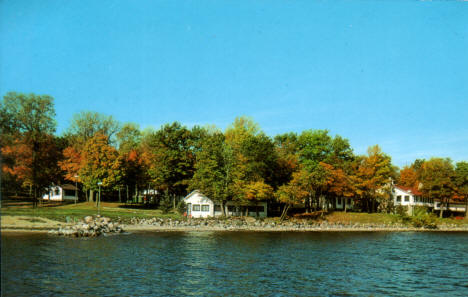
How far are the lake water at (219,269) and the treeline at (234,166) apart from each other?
70.6 ft

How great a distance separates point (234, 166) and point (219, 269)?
33.8 m

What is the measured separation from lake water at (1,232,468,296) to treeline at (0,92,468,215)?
70.6ft

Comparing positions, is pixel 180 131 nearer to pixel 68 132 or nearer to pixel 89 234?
pixel 68 132

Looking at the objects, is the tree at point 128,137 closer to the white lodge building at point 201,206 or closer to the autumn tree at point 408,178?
the white lodge building at point 201,206

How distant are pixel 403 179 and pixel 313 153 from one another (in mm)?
34163

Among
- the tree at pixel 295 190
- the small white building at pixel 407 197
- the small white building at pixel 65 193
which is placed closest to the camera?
the tree at pixel 295 190

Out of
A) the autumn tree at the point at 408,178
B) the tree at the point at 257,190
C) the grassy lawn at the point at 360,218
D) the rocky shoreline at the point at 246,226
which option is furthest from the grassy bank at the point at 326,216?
the autumn tree at the point at 408,178

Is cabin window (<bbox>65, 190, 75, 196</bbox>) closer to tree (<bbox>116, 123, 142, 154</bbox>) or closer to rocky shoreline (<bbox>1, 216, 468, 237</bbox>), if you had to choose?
tree (<bbox>116, 123, 142, 154</bbox>)

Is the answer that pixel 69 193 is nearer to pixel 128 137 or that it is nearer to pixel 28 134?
pixel 128 137

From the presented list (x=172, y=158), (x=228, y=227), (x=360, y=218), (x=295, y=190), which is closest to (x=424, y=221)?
(x=360, y=218)

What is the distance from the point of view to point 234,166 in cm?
5603

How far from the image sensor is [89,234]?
119 feet

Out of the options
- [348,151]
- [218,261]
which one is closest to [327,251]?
[218,261]

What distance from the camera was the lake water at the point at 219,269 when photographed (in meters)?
17.5
